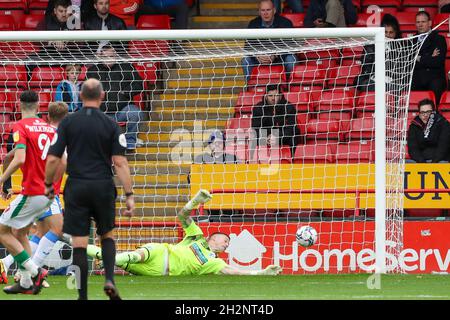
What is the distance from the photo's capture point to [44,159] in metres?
11.6

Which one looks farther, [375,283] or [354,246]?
[354,246]

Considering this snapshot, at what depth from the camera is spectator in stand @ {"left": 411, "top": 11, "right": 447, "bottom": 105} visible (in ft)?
57.5

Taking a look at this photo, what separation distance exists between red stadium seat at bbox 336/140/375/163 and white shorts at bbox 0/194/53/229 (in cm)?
546

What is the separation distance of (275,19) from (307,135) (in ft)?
9.02

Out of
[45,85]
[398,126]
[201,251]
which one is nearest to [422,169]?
[398,126]

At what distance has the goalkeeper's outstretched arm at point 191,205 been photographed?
13.8 metres

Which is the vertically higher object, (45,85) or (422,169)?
(45,85)

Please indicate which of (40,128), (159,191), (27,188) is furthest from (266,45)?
(27,188)

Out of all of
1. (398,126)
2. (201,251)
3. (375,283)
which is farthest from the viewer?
(398,126)

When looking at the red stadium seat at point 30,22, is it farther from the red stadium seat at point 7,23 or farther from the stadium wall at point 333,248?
the stadium wall at point 333,248

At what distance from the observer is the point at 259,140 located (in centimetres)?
1583

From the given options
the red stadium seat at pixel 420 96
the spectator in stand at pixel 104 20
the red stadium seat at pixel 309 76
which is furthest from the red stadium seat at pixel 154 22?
the red stadium seat at pixel 420 96

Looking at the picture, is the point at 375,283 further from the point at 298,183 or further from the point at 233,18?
the point at 233,18

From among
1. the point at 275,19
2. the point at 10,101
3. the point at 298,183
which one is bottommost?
the point at 298,183
